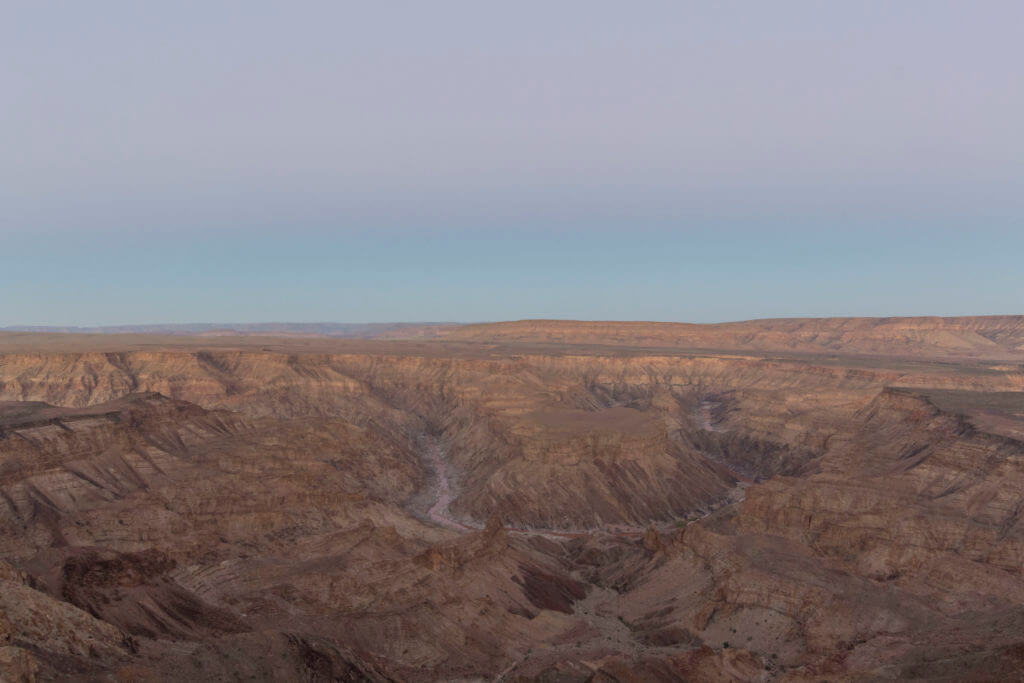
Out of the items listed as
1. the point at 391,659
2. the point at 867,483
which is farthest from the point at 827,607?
the point at 391,659

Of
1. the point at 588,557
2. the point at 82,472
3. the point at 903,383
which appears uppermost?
the point at 903,383

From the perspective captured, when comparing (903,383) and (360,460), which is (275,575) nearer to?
(360,460)

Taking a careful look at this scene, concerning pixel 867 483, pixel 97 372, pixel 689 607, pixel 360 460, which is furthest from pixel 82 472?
pixel 97 372

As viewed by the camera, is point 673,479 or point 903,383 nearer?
point 673,479

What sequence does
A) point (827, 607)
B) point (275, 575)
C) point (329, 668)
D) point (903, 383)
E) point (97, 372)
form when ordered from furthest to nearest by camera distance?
point (97, 372)
point (903, 383)
point (275, 575)
point (827, 607)
point (329, 668)

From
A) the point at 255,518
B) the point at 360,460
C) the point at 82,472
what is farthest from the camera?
the point at 360,460

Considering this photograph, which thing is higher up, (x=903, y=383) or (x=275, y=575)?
(x=903, y=383)
